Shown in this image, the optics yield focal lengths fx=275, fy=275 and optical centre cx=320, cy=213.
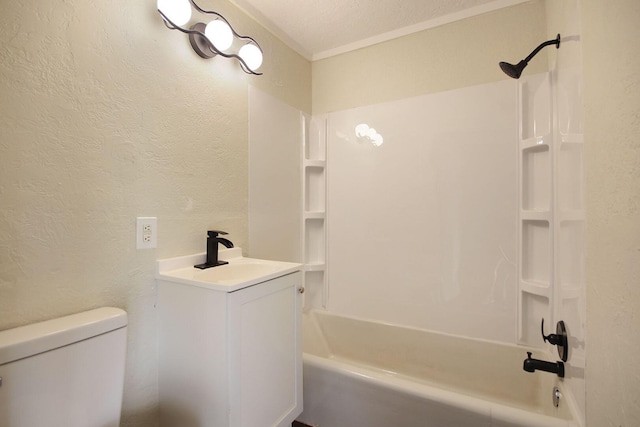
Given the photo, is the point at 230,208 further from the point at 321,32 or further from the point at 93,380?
the point at 321,32

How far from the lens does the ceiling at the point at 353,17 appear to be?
64.6 inches

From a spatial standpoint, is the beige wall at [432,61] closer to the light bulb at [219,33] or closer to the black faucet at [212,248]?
the light bulb at [219,33]

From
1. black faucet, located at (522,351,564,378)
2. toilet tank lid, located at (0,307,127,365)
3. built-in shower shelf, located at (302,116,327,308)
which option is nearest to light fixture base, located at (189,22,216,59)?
built-in shower shelf, located at (302,116,327,308)

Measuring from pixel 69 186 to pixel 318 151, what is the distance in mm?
1634

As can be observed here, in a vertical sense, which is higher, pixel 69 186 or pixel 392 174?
pixel 392 174

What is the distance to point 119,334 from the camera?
0.92 m

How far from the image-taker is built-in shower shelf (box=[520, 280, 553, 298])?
4.89 feet

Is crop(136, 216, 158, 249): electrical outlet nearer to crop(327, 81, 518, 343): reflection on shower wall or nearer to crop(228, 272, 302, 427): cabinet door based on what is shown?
crop(228, 272, 302, 427): cabinet door

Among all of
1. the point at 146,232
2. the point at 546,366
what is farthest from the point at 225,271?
the point at 546,366

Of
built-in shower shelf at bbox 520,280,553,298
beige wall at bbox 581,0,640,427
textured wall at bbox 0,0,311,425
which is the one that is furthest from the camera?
built-in shower shelf at bbox 520,280,553,298

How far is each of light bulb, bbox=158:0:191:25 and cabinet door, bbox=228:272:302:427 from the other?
1159mm

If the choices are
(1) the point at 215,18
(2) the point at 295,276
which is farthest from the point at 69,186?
(1) the point at 215,18

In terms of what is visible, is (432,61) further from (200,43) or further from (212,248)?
(212,248)

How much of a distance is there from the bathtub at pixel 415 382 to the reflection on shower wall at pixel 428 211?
10cm
